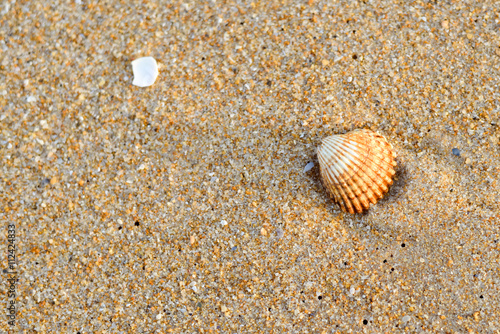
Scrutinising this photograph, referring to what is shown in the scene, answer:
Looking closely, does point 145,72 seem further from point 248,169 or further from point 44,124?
point 248,169

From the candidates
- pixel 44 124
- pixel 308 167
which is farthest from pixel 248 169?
pixel 44 124

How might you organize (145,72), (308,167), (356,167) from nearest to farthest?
(356,167)
(308,167)
(145,72)

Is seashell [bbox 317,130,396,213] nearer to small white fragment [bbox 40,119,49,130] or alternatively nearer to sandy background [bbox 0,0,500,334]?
sandy background [bbox 0,0,500,334]

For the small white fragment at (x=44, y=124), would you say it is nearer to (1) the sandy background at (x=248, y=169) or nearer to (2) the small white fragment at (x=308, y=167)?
(1) the sandy background at (x=248, y=169)

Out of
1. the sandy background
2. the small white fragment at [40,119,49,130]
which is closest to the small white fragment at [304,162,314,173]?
the sandy background

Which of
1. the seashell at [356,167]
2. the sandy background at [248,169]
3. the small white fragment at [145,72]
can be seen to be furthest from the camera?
the small white fragment at [145,72]

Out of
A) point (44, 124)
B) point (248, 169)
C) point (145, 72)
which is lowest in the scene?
point (248, 169)

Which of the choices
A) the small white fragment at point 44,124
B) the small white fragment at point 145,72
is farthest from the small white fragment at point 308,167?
the small white fragment at point 44,124
